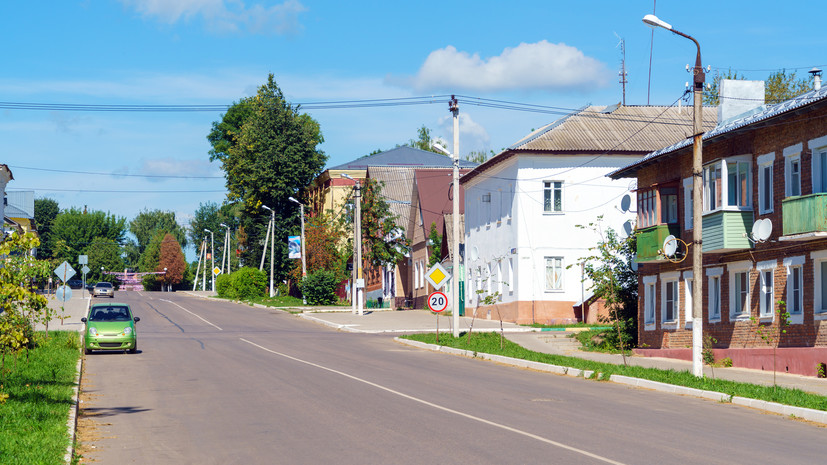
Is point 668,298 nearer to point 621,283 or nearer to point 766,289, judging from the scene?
point 621,283

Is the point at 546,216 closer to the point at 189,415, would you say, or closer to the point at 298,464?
the point at 189,415

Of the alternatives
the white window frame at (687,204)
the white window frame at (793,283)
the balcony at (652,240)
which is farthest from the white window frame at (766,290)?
the balcony at (652,240)

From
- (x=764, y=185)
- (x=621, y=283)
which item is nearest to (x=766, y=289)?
(x=764, y=185)

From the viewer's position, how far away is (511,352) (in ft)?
95.9

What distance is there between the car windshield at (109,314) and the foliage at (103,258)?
339ft

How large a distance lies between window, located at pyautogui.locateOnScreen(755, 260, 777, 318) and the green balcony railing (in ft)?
8.58

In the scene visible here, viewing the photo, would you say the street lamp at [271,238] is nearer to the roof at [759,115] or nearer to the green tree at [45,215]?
the roof at [759,115]

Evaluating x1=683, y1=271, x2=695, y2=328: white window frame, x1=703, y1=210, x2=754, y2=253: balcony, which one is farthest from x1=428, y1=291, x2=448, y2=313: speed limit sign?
x1=703, y1=210, x2=754, y2=253: balcony

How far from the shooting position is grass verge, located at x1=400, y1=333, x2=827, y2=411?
16.5 metres

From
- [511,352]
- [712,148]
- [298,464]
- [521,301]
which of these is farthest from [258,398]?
[521,301]

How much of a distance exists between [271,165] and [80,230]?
2415 inches

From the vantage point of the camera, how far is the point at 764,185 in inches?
1031

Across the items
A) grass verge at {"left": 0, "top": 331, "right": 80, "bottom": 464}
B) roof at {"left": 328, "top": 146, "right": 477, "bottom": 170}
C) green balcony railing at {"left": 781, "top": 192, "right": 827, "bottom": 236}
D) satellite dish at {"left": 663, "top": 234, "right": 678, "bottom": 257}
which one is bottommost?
grass verge at {"left": 0, "top": 331, "right": 80, "bottom": 464}

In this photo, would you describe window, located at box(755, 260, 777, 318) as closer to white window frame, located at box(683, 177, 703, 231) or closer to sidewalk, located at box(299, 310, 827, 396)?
sidewalk, located at box(299, 310, 827, 396)
